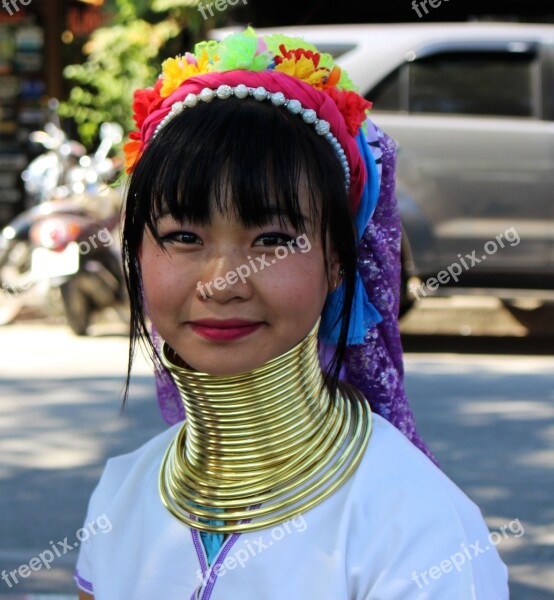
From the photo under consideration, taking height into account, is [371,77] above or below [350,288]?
below

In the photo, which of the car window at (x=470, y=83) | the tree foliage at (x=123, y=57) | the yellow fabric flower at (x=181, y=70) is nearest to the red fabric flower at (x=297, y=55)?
the yellow fabric flower at (x=181, y=70)

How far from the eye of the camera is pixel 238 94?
1.58 m

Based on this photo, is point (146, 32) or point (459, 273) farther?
point (146, 32)

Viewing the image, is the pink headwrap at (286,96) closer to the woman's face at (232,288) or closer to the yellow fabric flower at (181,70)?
the yellow fabric flower at (181,70)

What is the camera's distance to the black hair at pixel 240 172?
1510 mm

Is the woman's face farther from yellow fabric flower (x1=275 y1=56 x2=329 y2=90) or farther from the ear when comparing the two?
yellow fabric flower (x1=275 y1=56 x2=329 y2=90)

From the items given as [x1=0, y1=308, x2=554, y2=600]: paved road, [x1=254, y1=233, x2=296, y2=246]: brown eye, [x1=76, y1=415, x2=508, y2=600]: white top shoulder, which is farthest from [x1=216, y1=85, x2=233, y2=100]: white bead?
[x1=0, y1=308, x2=554, y2=600]: paved road

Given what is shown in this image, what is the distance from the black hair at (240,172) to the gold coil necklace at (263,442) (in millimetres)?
214

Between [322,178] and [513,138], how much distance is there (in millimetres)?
5478

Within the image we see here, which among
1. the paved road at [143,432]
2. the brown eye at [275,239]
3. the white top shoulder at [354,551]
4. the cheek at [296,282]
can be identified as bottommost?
the paved road at [143,432]

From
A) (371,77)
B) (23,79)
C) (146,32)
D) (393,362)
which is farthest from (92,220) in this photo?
(393,362)

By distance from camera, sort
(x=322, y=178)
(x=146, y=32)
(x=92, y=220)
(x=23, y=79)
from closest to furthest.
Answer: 1. (x=322, y=178)
2. (x=92, y=220)
3. (x=146, y=32)
4. (x=23, y=79)

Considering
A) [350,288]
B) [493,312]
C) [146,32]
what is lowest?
[493,312]

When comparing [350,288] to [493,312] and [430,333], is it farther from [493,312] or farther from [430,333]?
[493,312]
